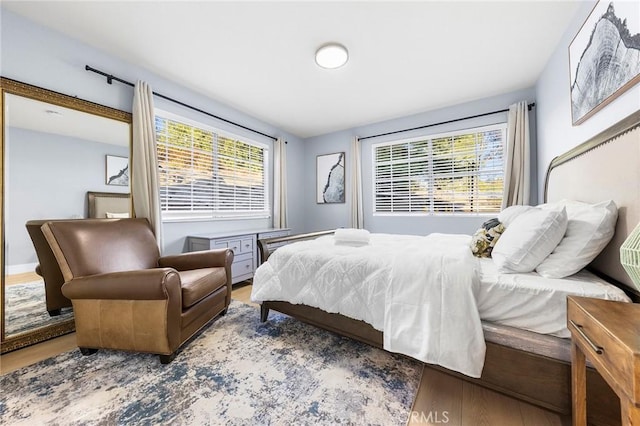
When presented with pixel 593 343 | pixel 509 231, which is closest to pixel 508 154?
pixel 509 231

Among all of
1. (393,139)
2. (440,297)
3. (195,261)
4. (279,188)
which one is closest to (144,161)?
(195,261)

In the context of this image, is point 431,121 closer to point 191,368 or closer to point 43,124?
point 191,368

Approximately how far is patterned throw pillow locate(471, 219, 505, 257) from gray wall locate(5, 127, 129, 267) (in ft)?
11.1

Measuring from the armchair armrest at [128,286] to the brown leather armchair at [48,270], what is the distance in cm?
58

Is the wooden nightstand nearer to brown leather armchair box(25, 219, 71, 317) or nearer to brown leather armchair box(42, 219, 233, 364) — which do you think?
brown leather armchair box(42, 219, 233, 364)

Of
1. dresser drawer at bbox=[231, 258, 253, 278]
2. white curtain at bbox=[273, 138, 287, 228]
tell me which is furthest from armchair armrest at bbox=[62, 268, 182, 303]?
white curtain at bbox=[273, 138, 287, 228]

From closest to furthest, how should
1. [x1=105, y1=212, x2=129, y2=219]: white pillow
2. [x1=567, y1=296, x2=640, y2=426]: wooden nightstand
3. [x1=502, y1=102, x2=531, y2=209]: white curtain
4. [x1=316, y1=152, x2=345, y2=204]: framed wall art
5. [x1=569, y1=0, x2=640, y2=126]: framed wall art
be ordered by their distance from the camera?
[x1=567, y1=296, x2=640, y2=426]: wooden nightstand
[x1=569, y1=0, x2=640, y2=126]: framed wall art
[x1=105, y1=212, x2=129, y2=219]: white pillow
[x1=502, y1=102, x2=531, y2=209]: white curtain
[x1=316, y1=152, x2=345, y2=204]: framed wall art

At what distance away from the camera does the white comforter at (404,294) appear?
128 cm

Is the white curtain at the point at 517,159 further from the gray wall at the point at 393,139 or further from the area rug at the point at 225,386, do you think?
the area rug at the point at 225,386

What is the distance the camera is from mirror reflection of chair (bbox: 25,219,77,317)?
6.54 feet

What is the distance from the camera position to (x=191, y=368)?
1.64 meters

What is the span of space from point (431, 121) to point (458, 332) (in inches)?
134

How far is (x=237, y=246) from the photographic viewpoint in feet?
10.9

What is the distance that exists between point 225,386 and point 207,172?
2.80 m
